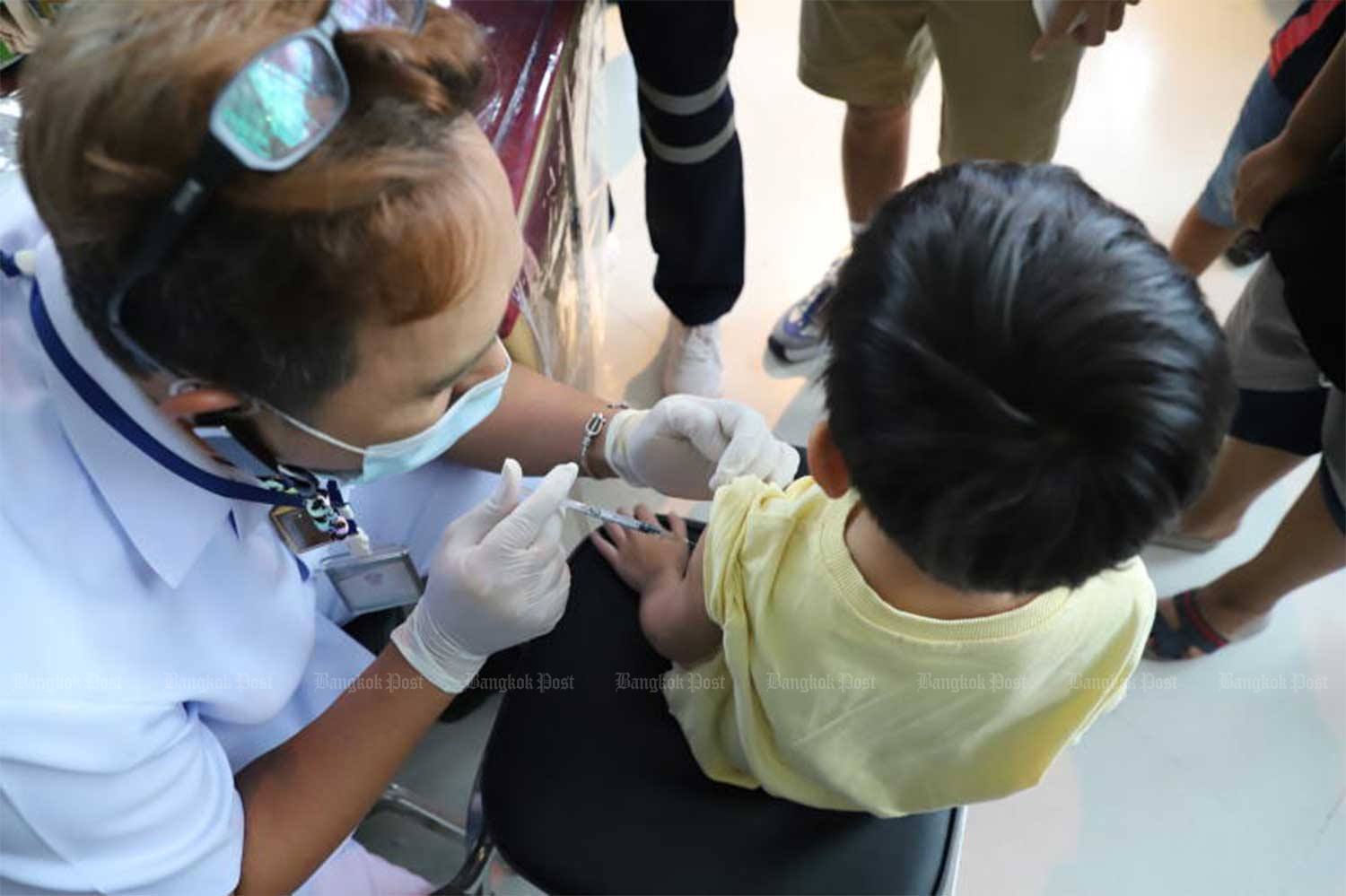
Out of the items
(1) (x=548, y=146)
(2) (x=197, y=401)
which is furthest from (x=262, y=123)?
(1) (x=548, y=146)

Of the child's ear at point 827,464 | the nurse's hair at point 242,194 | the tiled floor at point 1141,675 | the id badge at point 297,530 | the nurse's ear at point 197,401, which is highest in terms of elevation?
the nurse's hair at point 242,194

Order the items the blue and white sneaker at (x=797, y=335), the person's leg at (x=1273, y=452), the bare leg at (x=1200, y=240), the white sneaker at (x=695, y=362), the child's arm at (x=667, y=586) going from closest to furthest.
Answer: the child's arm at (x=667, y=586) → the person's leg at (x=1273, y=452) → the bare leg at (x=1200, y=240) → the white sneaker at (x=695, y=362) → the blue and white sneaker at (x=797, y=335)

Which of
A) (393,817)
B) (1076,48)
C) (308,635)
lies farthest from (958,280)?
(393,817)

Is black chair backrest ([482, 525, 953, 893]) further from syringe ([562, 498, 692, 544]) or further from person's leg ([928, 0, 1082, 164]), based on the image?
person's leg ([928, 0, 1082, 164])

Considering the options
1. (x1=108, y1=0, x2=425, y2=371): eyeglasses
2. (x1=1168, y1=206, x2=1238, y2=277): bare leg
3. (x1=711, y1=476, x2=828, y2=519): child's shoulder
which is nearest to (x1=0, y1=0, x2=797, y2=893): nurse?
(x1=108, y1=0, x2=425, y2=371): eyeglasses

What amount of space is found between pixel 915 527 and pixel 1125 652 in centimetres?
26

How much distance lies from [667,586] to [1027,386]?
0.49 metres

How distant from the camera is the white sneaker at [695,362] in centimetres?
173

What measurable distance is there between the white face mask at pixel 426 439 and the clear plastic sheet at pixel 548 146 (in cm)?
20

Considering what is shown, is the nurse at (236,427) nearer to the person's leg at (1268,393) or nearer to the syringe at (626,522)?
the syringe at (626,522)

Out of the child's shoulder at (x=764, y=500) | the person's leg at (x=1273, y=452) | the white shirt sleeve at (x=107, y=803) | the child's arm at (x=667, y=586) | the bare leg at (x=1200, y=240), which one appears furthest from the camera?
the bare leg at (x=1200, y=240)

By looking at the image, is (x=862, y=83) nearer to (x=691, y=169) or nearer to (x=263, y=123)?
(x=691, y=169)

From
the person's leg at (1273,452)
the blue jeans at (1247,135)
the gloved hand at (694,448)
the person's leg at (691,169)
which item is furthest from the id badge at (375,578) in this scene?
the blue jeans at (1247,135)

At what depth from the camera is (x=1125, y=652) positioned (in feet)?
2.20
